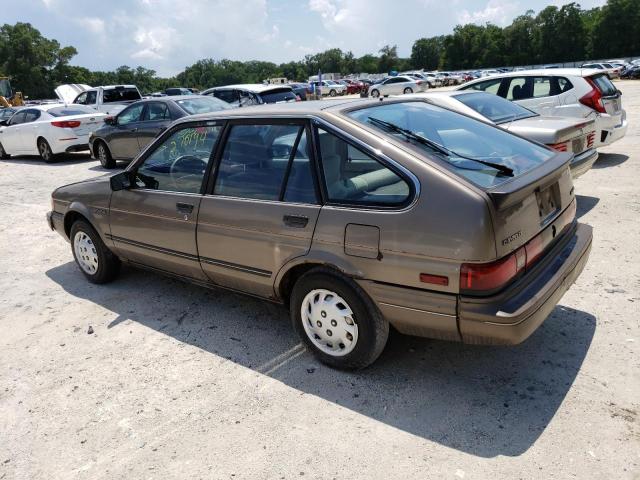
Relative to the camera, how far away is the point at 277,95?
1385 centimetres

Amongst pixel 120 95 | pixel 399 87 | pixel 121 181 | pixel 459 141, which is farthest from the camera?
pixel 399 87

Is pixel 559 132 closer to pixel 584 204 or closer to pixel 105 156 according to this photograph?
pixel 584 204

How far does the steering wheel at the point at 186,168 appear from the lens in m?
3.86

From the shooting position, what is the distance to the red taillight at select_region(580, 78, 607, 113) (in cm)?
797

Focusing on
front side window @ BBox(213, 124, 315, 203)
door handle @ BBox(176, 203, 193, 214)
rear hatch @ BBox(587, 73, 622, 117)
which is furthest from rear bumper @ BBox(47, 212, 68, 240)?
rear hatch @ BBox(587, 73, 622, 117)

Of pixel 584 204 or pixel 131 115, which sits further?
pixel 131 115

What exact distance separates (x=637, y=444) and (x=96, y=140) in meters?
12.4

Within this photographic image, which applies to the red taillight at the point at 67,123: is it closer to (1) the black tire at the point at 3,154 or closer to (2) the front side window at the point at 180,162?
(1) the black tire at the point at 3,154

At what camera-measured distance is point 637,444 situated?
2514 mm

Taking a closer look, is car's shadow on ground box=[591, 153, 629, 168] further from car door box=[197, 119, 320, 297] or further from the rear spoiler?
car door box=[197, 119, 320, 297]

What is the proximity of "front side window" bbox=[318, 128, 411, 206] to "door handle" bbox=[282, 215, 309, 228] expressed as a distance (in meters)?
0.21

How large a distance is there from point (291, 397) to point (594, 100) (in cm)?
733

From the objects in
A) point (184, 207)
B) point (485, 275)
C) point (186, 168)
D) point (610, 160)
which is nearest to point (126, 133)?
point (186, 168)

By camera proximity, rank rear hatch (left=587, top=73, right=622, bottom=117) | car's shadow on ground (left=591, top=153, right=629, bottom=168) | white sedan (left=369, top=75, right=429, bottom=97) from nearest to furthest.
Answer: rear hatch (left=587, top=73, right=622, bottom=117) → car's shadow on ground (left=591, top=153, right=629, bottom=168) → white sedan (left=369, top=75, right=429, bottom=97)
